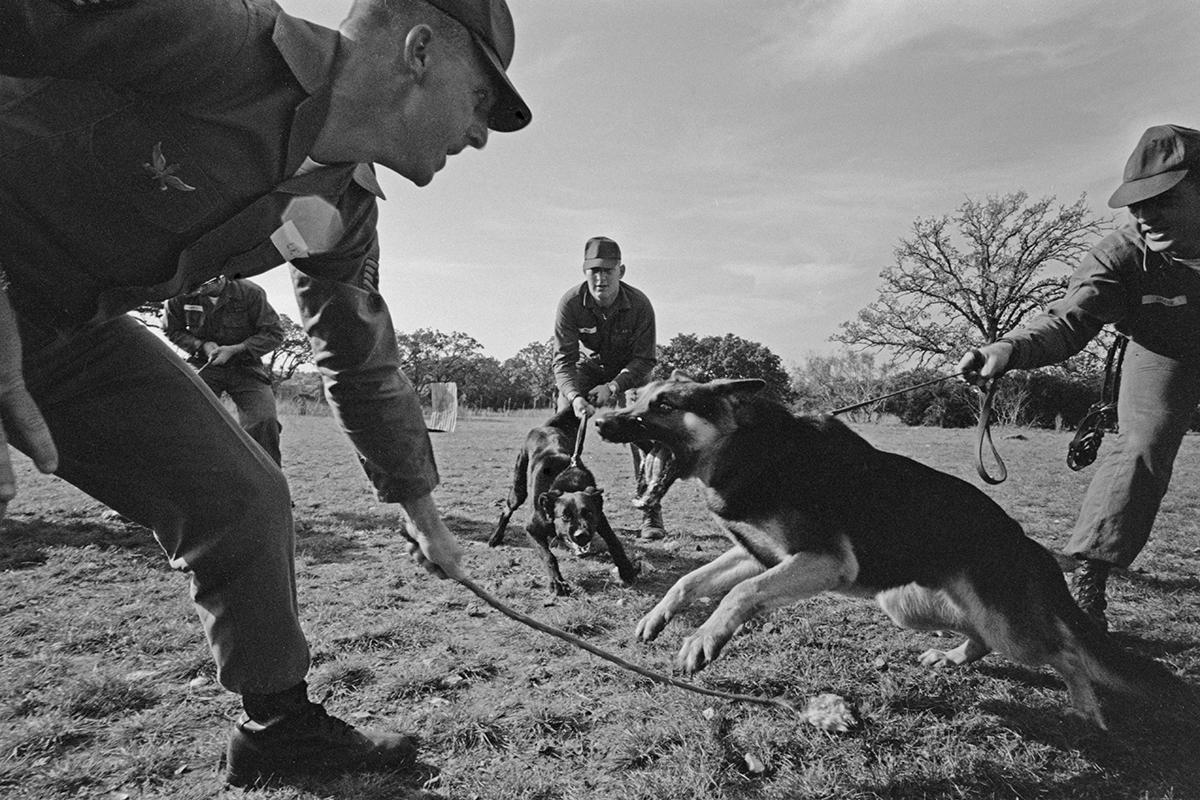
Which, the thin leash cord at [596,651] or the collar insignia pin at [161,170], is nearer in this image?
the collar insignia pin at [161,170]

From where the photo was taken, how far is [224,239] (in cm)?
178

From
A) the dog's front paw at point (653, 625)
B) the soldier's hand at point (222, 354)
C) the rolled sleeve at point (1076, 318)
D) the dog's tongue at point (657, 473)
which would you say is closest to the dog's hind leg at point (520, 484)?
the dog's tongue at point (657, 473)

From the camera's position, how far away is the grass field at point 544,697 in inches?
93.7

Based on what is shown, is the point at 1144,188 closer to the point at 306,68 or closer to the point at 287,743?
the point at 306,68

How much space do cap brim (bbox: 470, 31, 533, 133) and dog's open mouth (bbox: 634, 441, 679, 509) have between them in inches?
105

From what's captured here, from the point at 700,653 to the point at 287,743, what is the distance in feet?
5.50

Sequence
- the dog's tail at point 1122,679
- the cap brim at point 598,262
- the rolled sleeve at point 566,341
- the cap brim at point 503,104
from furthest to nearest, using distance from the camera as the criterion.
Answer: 1. the rolled sleeve at point 566,341
2. the cap brim at point 598,262
3. the dog's tail at point 1122,679
4. the cap brim at point 503,104

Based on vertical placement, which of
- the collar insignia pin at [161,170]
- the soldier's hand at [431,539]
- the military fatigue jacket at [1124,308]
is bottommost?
the soldier's hand at [431,539]

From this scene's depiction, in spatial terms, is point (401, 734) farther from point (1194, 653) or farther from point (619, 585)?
point (1194, 653)

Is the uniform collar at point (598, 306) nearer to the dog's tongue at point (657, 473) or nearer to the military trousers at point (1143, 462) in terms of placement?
the dog's tongue at point (657, 473)

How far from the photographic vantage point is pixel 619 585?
16.8ft

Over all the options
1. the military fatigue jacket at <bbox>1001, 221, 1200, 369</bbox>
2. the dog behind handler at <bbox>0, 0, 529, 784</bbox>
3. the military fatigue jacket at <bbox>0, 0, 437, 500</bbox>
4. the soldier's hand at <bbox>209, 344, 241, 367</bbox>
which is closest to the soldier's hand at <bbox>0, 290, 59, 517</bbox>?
the dog behind handler at <bbox>0, 0, 529, 784</bbox>

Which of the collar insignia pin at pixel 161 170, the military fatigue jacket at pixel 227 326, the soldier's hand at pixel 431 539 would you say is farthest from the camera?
the military fatigue jacket at pixel 227 326

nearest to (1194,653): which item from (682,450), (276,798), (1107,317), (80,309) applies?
(1107,317)
